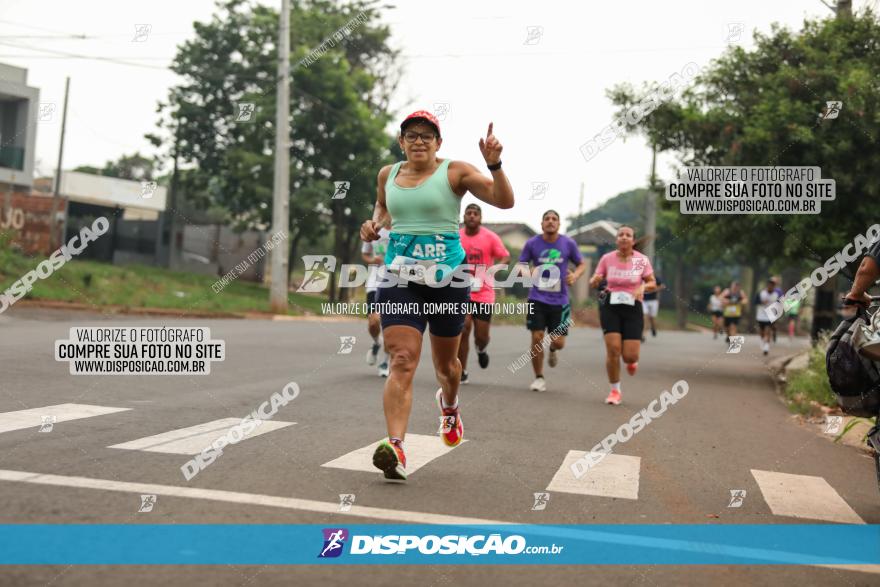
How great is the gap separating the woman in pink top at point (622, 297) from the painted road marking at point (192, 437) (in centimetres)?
461

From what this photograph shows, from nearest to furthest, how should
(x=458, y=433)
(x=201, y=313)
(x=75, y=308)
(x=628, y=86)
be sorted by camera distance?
1. (x=458, y=433)
2. (x=628, y=86)
3. (x=75, y=308)
4. (x=201, y=313)

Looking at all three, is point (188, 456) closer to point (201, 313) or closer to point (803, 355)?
point (803, 355)

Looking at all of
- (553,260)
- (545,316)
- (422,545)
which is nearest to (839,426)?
(545,316)

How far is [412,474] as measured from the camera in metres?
5.86

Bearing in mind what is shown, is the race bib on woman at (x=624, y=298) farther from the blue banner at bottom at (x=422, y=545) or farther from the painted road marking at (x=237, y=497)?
the painted road marking at (x=237, y=497)

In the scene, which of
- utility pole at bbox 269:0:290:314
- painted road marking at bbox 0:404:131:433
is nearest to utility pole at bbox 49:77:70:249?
utility pole at bbox 269:0:290:314

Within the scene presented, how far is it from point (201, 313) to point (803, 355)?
52.9 ft

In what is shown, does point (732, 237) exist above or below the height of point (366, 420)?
above

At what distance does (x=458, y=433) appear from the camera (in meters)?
6.59

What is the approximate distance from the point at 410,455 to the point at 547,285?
564cm

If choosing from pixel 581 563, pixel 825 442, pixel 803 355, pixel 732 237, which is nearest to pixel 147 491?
pixel 581 563

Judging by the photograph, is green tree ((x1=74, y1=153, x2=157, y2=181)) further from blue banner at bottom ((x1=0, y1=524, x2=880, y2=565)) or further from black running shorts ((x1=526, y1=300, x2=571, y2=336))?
blue banner at bottom ((x1=0, y1=524, x2=880, y2=565))

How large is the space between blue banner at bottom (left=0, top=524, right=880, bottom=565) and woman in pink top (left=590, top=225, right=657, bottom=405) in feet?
19.9

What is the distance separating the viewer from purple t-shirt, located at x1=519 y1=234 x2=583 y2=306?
11859mm
